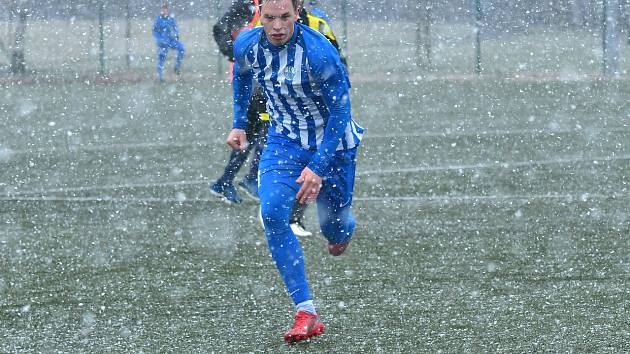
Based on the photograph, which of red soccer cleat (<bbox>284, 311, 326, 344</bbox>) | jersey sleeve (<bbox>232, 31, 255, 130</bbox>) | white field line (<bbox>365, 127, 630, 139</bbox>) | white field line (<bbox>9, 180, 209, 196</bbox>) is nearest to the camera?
red soccer cleat (<bbox>284, 311, 326, 344</bbox>)

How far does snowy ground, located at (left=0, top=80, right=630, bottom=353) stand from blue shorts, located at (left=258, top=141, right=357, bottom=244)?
14.1 inches

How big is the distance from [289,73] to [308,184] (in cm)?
51

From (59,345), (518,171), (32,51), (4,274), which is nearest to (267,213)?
(59,345)

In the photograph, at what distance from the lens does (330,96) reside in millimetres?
5312

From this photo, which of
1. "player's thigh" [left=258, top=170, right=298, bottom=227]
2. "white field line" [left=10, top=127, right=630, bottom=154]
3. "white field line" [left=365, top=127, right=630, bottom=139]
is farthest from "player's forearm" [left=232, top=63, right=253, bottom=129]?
"white field line" [left=365, top=127, right=630, bottom=139]

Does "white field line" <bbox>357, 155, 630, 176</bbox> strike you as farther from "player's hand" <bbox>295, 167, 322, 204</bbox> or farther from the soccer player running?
"player's hand" <bbox>295, 167, 322, 204</bbox>

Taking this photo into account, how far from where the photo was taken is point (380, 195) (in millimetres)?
9305

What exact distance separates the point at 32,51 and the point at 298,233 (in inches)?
1012

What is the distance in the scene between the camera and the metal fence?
26.0 metres

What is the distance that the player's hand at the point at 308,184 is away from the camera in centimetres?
520

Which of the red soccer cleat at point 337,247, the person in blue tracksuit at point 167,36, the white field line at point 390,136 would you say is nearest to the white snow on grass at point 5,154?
the white field line at point 390,136

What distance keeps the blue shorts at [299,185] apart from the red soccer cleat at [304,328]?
460 millimetres

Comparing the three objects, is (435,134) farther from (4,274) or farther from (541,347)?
(541,347)

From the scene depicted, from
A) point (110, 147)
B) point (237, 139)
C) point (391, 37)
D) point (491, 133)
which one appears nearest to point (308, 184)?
point (237, 139)
